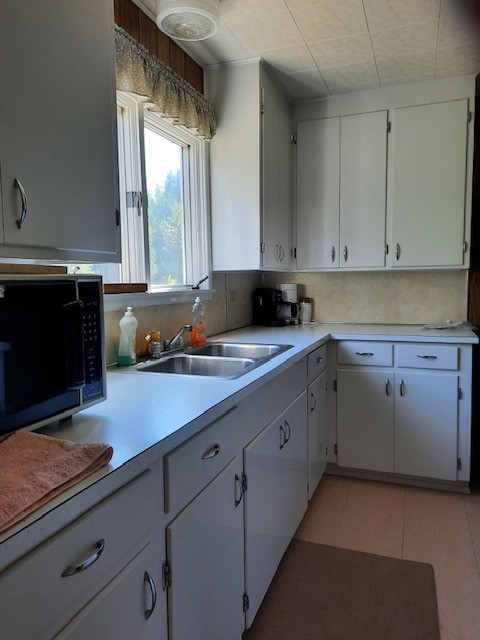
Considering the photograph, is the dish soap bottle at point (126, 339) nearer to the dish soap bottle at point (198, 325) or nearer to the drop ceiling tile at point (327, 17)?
the dish soap bottle at point (198, 325)

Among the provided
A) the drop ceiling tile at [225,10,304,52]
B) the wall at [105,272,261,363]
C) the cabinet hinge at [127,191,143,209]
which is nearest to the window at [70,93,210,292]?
the cabinet hinge at [127,191,143,209]

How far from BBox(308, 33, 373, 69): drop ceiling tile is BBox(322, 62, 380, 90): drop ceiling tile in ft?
0.21

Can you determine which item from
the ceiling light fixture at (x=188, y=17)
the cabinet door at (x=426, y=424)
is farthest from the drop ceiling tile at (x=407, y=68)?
the cabinet door at (x=426, y=424)

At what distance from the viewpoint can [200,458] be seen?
3.89 feet

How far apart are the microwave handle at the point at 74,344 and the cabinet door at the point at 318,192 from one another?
2.31m

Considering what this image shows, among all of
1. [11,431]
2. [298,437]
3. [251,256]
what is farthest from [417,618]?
[251,256]

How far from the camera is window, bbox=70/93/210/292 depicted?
200 centimetres

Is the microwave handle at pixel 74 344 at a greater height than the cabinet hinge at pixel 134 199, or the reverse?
the cabinet hinge at pixel 134 199

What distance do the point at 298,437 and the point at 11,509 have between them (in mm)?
1648

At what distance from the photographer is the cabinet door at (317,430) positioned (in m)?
2.39

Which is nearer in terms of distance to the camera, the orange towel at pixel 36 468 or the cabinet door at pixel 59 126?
the orange towel at pixel 36 468

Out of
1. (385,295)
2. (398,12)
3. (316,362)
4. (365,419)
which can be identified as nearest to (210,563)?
(316,362)

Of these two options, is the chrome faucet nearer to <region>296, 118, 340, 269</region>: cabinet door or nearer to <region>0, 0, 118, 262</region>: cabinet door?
<region>0, 0, 118, 262</region>: cabinet door

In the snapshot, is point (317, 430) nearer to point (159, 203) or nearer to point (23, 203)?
point (159, 203)
